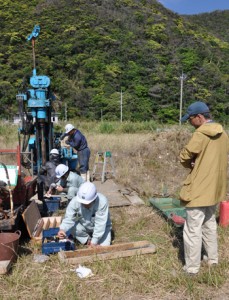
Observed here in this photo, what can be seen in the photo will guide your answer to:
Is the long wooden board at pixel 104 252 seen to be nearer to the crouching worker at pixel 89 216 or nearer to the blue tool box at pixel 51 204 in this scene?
the crouching worker at pixel 89 216

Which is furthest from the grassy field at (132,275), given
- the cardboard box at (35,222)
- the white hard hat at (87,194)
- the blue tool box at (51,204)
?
the blue tool box at (51,204)

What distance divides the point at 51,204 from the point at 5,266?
1.91 metres

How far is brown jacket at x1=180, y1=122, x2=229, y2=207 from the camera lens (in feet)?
10.2

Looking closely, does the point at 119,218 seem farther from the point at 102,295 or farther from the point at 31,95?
the point at 31,95

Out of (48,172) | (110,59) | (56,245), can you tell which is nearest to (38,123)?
(48,172)

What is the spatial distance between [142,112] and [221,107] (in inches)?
316

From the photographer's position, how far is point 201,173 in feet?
10.5

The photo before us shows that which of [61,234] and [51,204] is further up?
[61,234]

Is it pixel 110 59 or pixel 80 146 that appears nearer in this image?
pixel 80 146

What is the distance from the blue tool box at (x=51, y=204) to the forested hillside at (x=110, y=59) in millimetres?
20780

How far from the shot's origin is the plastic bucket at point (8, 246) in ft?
11.2

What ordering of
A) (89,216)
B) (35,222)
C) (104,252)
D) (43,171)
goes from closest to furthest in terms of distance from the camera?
1. (104,252)
2. (89,216)
3. (35,222)
4. (43,171)

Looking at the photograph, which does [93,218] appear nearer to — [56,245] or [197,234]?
[56,245]

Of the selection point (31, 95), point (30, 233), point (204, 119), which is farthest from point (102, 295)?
point (31, 95)
